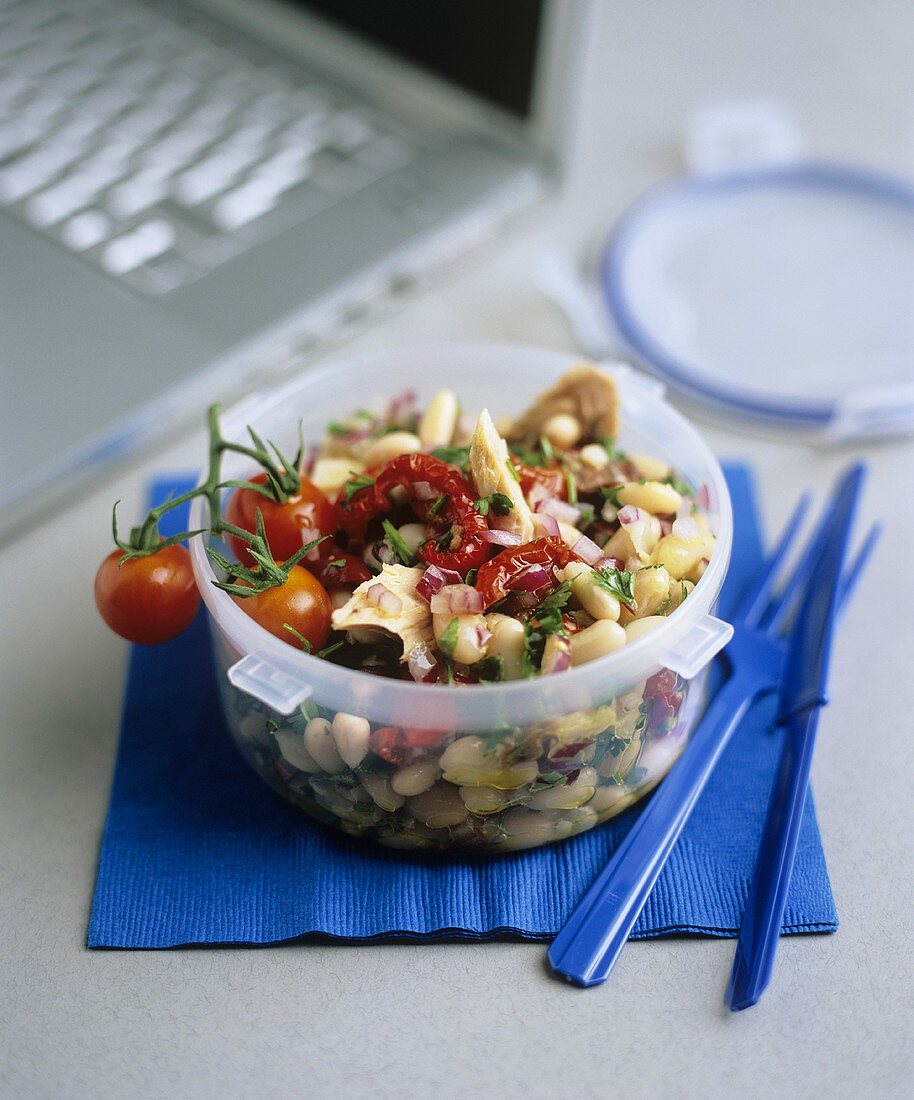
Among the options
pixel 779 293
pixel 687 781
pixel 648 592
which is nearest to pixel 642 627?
pixel 648 592

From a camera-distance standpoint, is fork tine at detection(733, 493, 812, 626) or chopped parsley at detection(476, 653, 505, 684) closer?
chopped parsley at detection(476, 653, 505, 684)

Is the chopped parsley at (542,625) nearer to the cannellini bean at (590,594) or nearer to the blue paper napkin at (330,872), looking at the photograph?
the cannellini bean at (590,594)

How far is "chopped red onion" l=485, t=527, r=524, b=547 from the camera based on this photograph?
73 centimetres

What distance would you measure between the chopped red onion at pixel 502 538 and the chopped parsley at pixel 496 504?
0.01 metres

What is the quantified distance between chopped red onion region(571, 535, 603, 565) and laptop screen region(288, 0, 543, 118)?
0.60 meters

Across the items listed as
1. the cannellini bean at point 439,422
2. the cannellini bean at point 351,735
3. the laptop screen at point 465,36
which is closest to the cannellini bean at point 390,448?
the cannellini bean at point 439,422

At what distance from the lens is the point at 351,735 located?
68cm

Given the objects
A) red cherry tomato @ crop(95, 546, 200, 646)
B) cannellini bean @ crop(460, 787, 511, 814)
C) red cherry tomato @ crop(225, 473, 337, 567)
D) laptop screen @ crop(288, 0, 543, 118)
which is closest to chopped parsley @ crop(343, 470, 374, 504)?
red cherry tomato @ crop(225, 473, 337, 567)

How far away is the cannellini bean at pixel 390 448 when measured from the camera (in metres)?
0.84

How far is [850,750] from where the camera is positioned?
0.85m

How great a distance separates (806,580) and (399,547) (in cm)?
35

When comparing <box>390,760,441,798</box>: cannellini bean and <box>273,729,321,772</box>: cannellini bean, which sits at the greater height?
<box>390,760,441,798</box>: cannellini bean

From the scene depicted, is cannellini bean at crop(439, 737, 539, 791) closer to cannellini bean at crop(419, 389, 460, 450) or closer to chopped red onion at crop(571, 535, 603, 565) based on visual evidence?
chopped red onion at crop(571, 535, 603, 565)

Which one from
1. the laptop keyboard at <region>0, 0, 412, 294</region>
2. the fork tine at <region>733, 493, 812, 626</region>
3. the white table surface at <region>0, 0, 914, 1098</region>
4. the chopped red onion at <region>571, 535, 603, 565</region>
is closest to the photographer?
the white table surface at <region>0, 0, 914, 1098</region>
